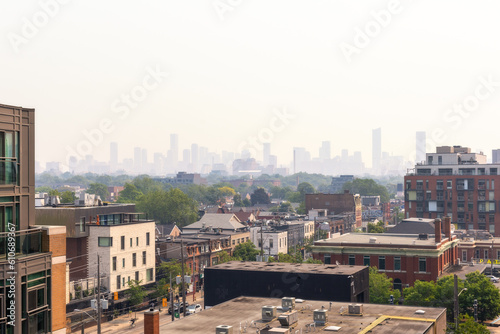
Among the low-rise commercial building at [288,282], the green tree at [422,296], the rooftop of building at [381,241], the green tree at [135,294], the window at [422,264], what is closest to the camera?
the low-rise commercial building at [288,282]

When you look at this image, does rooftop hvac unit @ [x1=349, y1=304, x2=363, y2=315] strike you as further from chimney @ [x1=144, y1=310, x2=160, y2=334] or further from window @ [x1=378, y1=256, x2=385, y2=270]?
window @ [x1=378, y1=256, x2=385, y2=270]

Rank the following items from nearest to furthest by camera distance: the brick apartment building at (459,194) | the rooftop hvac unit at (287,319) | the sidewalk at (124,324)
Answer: the rooftop hvac unit at (287,319), the sidewalk at (124,324), the brick apartment building at (459,194)

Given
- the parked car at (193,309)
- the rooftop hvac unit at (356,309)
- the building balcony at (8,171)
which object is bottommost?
the parked car at (193,309)

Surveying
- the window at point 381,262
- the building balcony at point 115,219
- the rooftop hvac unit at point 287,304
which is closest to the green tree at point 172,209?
the building balcony at point 115,219

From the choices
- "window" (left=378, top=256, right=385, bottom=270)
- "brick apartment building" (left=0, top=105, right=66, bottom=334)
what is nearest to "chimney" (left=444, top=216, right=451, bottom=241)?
"window" (left=378, top=256, right=385, bottom=270)

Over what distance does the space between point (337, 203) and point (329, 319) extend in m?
Answer: 148

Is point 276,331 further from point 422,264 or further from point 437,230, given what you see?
point 437,230

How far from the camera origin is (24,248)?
23.4m

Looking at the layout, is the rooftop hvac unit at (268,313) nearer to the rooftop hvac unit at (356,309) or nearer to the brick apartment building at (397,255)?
the rooftop hvac unit at (356,309)

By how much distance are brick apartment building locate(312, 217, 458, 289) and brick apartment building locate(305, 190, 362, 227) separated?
306 ft

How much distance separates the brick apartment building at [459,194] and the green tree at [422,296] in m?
77.4

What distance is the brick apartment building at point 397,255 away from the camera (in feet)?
297

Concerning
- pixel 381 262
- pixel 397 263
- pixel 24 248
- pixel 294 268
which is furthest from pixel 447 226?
pixel 24 248

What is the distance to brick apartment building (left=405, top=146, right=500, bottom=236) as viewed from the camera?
485ft
